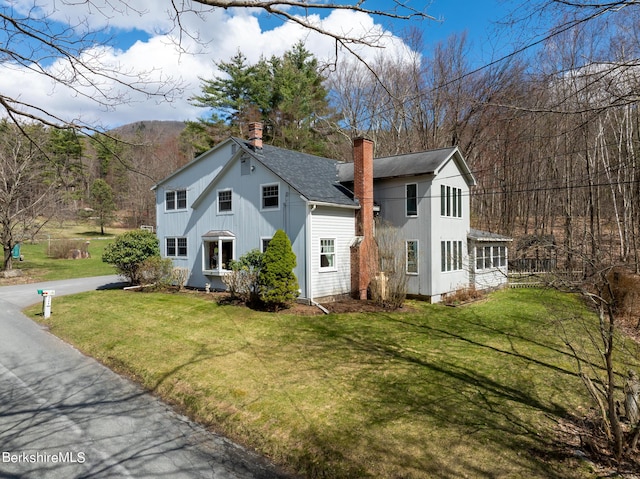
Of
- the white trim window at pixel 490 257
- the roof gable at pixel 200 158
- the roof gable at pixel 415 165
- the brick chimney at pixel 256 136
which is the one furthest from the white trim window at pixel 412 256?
the roof gable at pixel 200 158

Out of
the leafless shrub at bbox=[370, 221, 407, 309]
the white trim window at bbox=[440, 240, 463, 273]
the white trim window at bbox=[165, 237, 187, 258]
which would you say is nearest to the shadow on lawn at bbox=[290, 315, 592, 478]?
the leafless shrub at bbox=[370, 221, 407, 309]

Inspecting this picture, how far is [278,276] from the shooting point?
13.3 m

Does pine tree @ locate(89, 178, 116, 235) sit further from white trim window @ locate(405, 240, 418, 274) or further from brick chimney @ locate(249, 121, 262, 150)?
white trim window @ locate(405, 240, 418, 274)

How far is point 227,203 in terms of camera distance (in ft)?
56.0

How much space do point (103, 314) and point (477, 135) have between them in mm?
25447

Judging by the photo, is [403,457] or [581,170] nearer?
[403,457]

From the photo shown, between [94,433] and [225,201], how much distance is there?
1265 centimetres

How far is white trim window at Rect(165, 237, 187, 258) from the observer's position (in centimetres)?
1907

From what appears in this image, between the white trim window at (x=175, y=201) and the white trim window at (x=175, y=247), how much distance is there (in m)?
1.60

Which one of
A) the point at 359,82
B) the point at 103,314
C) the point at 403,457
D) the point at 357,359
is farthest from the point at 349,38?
the point at 359,82

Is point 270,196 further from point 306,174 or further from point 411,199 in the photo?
point 411,199

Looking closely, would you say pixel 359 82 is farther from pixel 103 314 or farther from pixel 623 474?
pixel 623 474

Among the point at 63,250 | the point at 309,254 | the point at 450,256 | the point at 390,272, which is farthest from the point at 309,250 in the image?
the point at 63,250

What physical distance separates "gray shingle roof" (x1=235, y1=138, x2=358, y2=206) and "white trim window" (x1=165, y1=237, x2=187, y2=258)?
6.10 metres
